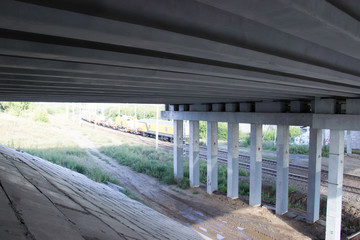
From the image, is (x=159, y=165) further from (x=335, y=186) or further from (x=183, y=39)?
(x=183, y=39)

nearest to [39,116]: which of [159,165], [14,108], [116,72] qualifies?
[14,108]

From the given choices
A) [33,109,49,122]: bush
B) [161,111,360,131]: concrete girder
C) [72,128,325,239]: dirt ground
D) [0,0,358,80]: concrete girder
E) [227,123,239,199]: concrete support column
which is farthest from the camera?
[33,109,49,122]: bush

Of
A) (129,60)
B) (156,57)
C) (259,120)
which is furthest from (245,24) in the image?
(259,120)

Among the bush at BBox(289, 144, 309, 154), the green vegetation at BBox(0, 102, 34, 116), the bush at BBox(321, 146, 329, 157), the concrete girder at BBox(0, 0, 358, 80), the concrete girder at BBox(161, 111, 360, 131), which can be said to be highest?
the concrete girder at BBox(0, 0, 358, 80)

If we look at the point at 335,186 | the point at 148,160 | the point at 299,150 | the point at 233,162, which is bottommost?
the point at 299,150

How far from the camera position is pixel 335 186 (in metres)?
9.68

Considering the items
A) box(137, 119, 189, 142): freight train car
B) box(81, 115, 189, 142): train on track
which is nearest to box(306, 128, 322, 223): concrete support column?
box(81, 115, 189, 142): train on track

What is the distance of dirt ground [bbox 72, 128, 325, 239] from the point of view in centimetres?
1033

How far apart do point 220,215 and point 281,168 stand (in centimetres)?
366

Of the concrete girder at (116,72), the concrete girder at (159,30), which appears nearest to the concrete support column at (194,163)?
the concrete girder at (116,72)

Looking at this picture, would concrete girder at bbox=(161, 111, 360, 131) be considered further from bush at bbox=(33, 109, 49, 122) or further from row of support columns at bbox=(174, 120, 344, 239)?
bush at bbox=(33, 109, 49, 122)

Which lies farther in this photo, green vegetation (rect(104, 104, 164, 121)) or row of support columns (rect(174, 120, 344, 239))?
green vegetation (rect(104, 104, 164, 121))

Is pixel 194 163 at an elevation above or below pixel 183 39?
below

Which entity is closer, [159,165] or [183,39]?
[183,39]
